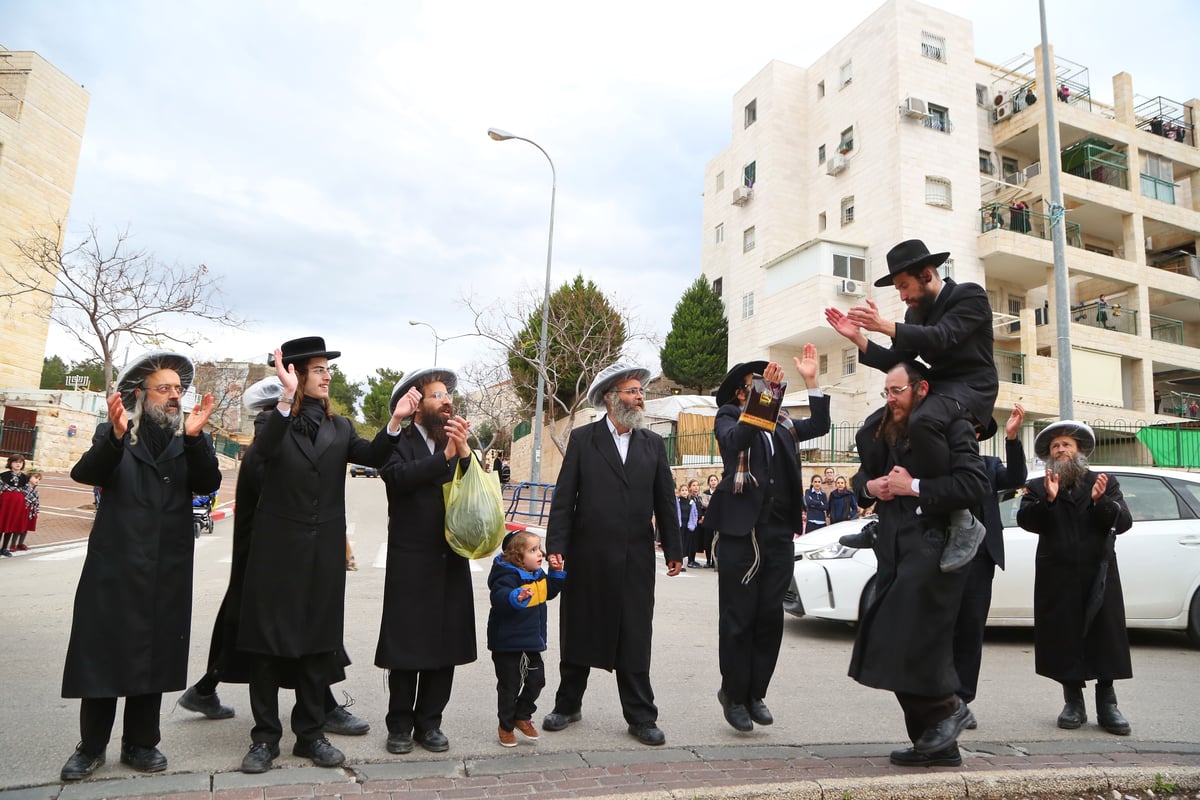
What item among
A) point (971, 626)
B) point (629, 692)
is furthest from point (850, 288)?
point (629, 692)

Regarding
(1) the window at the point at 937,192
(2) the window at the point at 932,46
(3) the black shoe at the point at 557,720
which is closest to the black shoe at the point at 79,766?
(3) the black shoe at the point at 557,720

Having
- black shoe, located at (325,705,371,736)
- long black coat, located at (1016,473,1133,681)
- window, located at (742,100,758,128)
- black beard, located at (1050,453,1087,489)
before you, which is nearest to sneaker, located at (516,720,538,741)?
black shoe, located at (325,705,371,736)

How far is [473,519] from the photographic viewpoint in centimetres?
438

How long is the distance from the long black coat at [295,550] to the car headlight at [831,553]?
529 cm

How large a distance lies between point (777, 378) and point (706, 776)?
2.24 metres

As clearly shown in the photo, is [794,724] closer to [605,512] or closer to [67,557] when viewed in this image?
[605,512]

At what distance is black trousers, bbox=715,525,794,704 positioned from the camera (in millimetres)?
4824

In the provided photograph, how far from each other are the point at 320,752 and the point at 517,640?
3.69ft

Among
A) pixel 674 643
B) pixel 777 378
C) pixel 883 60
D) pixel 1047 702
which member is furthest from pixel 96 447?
pixel 883 60

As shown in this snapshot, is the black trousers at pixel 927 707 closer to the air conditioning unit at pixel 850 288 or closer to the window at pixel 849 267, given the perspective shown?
the air conditioning unit at pixel 850 288

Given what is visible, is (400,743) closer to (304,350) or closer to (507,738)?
(507,738)

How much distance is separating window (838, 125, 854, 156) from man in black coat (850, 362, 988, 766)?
1269 inches

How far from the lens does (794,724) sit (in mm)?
5051

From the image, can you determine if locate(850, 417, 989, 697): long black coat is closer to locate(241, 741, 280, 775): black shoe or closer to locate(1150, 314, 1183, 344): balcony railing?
locate(241, 741, 280, 775): black shoe
